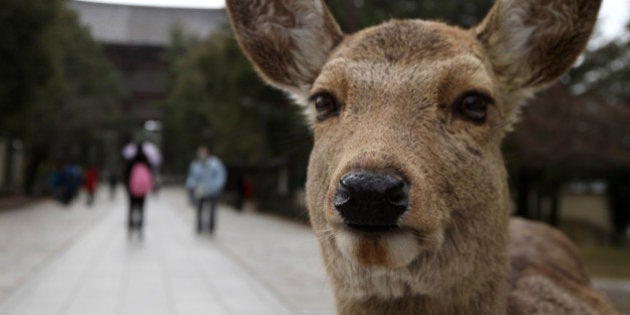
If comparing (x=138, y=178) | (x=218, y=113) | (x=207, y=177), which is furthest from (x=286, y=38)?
(x=218, y=113)

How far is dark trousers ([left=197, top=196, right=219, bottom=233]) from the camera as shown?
655 inches

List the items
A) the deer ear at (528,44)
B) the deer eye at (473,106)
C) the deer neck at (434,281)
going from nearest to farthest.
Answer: the deer neck at (434,281)
the deer eye at (473,106)
the deer ear at (528,44)

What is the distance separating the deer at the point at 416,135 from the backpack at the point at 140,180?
11.1 m

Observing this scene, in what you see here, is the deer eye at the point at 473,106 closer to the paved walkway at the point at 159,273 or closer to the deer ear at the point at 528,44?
the deer ear at the point at 528,44

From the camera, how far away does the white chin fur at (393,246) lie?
2.38 metres

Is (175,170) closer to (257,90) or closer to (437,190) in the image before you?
(257,90)

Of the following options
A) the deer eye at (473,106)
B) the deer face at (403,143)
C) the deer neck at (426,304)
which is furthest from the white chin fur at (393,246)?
the deer eye at (473,106)

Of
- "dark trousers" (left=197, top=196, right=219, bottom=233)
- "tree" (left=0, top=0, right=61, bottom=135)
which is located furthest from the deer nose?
"tree" (left=0, top=0, right=61, bottom=135)

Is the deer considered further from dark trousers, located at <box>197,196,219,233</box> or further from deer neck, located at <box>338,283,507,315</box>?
dark trousers, located at <box>197,196,219,233</box>

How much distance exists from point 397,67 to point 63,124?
36.2 meters

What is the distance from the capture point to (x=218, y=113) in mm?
36031

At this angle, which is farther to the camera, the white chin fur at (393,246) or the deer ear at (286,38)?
the deer ear at (286,38)

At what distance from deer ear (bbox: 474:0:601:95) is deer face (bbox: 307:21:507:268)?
0.40ft

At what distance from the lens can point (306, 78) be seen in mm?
3465
